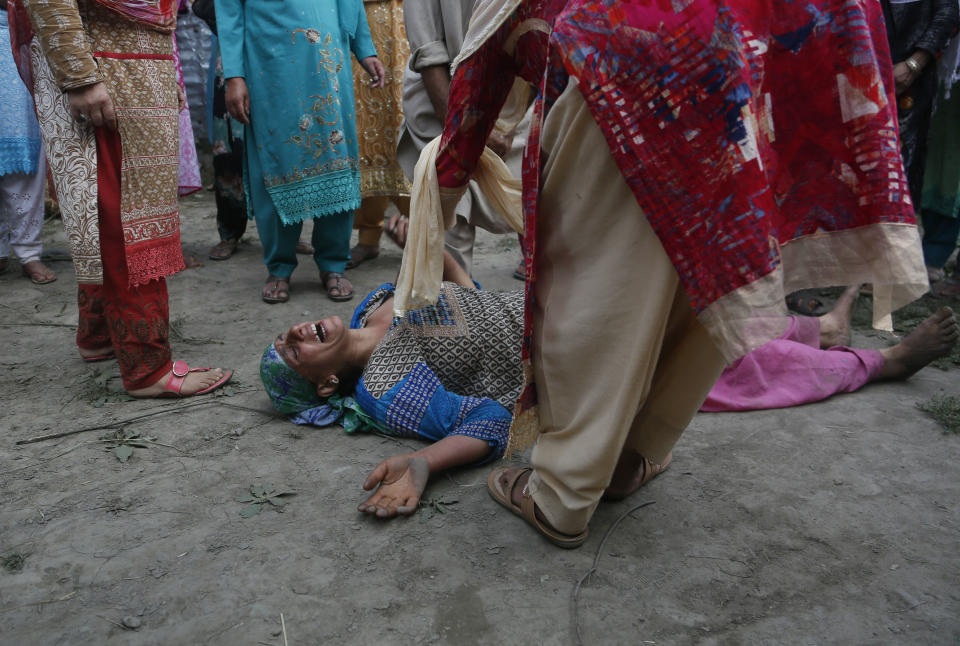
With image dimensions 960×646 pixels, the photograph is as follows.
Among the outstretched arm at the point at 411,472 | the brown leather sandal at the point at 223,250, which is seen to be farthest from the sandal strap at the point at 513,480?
the brown leather sandal at the point at 223,250

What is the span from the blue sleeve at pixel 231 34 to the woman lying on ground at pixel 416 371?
1.73 metres

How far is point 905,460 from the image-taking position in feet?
7.14

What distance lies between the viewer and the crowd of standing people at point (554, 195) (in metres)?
1.32

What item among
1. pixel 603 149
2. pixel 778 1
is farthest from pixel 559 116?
pixel 778 1

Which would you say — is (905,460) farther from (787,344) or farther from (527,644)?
(527,644)

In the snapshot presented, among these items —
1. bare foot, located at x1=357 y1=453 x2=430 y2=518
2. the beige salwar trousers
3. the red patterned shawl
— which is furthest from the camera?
bare foot, located at x1=357 y1=453 x2=430 y2=518

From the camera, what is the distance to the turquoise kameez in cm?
351

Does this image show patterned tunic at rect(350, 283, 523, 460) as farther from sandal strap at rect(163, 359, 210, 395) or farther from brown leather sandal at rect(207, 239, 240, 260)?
brown leather sandal at rect(207, 239, 240, 260)

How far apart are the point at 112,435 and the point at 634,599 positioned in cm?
191

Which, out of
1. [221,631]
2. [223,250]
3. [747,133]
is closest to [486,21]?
[747,133]

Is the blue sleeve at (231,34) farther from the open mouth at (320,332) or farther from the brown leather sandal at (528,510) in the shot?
the brown leather sandal at (528,510)

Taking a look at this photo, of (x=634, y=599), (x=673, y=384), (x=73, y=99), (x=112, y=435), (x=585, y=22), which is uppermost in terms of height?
(x=585, y=22)

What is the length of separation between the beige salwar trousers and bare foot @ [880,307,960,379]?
1.38m

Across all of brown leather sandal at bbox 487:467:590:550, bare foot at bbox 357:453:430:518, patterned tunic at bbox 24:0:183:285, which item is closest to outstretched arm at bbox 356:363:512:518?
bare foot at bbox 357:453:430:518
